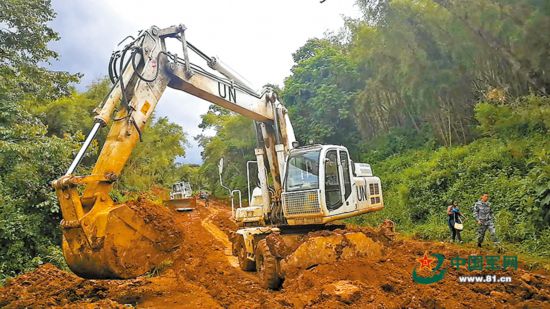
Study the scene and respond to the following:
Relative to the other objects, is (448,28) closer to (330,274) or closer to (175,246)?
(330,274)

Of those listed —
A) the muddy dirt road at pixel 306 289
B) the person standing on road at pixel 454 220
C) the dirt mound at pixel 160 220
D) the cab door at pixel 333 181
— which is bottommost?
the muddy dirt road at pixel 306 289

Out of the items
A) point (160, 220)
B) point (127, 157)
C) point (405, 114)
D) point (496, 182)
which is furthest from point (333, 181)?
point (405, 114)

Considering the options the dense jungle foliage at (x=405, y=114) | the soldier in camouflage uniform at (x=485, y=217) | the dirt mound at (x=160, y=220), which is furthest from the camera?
the soldier in camouflage uniform at (x=485, y=217)

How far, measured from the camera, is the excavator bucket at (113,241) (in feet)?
17.0

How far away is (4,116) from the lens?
9016mm

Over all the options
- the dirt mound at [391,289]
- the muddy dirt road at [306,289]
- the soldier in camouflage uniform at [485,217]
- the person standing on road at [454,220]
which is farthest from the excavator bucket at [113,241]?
the person standing on road at [454,220]

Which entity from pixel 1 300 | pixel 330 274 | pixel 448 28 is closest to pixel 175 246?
pixel 330 274

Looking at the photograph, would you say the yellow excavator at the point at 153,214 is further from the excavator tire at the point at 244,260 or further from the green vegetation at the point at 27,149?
the green vegetation at the point at 27,149

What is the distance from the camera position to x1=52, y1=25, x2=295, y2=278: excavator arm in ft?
17.1

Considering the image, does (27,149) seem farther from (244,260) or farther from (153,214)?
(244,260)

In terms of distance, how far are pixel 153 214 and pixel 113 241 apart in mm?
720

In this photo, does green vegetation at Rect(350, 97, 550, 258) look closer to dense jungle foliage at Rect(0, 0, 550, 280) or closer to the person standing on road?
dense jungle foliage at Rect(0, 0, 550, 280)

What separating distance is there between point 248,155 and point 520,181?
2048cm

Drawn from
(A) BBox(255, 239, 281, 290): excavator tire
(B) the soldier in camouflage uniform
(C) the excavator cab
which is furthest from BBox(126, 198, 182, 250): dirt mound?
(B) the soldier in camouflage uniform
